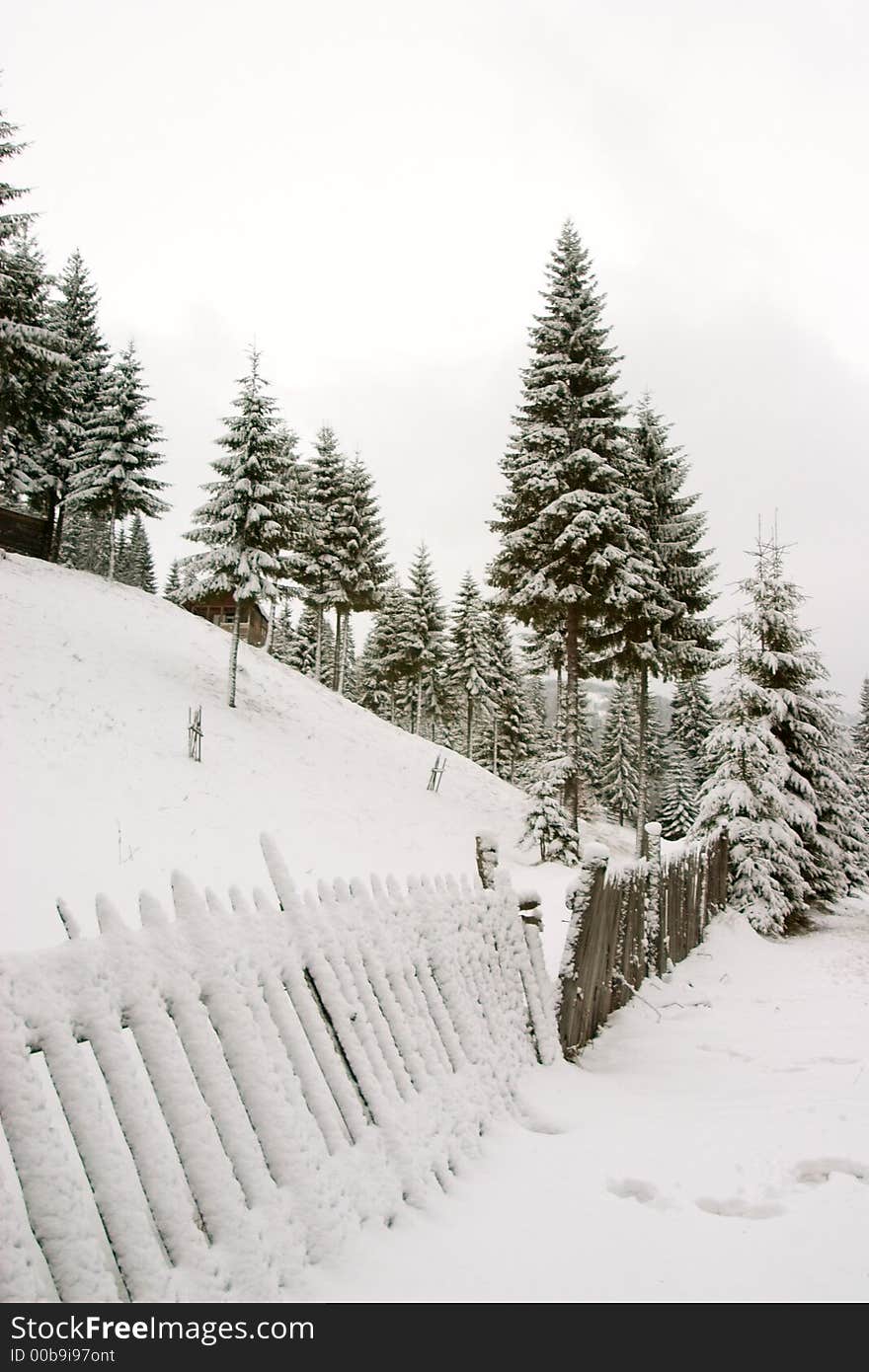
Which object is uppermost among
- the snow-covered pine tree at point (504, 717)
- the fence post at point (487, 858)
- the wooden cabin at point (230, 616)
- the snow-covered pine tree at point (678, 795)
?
the wooden cabin at point (230, 616)

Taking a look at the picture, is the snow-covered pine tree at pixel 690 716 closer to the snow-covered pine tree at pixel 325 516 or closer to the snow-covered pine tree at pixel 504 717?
the snow-covered pine tree at pixel 504 717

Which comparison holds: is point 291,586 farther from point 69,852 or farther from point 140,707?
point 69,852

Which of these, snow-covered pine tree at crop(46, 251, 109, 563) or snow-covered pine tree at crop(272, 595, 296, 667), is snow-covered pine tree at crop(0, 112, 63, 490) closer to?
snow-covered pine tree at crop(46, 251, 109, 563)

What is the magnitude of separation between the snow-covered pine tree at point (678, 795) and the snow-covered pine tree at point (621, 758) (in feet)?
9.73

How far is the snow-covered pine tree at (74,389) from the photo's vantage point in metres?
30.8

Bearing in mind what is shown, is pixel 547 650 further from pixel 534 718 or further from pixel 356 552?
pixel 534 718

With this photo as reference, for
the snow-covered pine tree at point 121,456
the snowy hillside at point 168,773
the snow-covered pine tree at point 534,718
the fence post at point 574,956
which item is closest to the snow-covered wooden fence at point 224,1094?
the fence post at point 574,956

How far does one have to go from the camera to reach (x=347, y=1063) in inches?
110

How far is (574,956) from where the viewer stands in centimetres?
486

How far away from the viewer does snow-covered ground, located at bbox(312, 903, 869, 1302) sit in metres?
2.40

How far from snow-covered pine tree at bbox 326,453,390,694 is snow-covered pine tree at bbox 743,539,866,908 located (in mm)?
23202

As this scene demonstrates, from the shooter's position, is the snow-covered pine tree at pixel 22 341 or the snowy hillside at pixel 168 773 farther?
the snow-covered pine tree at pixel 22 341

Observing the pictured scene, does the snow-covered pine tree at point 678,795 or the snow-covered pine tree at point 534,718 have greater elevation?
the snow-covered pine tree at point 534,718
